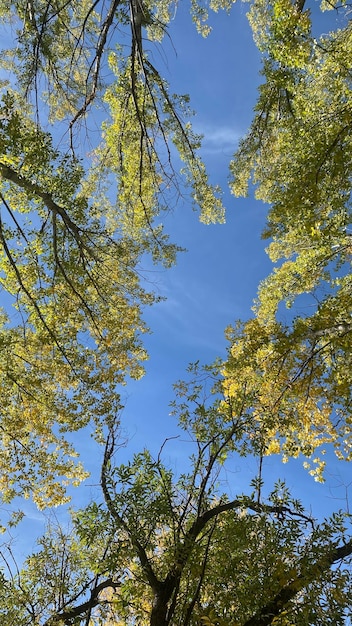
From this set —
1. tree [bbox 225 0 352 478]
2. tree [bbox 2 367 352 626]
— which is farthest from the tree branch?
tree [bbox 225 0 352 478]

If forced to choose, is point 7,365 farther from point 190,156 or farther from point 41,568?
point 190,156

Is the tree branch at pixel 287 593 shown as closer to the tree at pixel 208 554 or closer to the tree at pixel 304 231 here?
the tree at pixel 208 554

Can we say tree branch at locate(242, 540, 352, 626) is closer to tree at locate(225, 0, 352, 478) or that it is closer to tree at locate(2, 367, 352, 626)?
tree at locate(2, 367, 352, 626)

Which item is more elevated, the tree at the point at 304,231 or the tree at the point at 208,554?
the tree at the point at 304,231

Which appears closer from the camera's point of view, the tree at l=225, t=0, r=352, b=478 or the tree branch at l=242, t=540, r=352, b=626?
the tree branch at l=242, t=540, r=352, b=626

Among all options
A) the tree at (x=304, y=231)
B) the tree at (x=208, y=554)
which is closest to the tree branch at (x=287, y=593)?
the tree at (x=208, y=554)

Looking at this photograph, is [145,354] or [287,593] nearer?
[287,593]

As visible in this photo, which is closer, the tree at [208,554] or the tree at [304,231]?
the tree at [208,554]

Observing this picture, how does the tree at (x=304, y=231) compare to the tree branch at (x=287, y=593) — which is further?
the tree at (x=304, y=231)

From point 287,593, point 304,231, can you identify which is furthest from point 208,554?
point 304,231

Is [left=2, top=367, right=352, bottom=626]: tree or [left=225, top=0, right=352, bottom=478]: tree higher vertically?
[left=225, top=0, right=352, bottom=478]: tree

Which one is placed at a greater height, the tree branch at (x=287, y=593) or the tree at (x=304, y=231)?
the tree at (x=304, y=231)

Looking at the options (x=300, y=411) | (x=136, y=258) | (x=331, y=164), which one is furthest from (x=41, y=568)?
(x=331, y=164)

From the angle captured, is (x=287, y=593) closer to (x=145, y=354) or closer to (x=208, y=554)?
(x=208, y=554)
